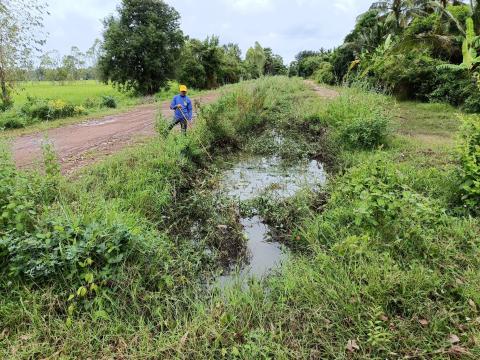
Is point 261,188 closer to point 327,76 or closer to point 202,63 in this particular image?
point 202,63

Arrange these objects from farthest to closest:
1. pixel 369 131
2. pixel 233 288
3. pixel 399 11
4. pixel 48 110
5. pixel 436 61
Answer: pixel 399 11, pixel 436 61, pixel 48 110, pixel 369 131, pixel 233 288

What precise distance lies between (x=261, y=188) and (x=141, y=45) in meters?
20.4

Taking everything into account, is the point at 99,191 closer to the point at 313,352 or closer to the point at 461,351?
the point at 313,352

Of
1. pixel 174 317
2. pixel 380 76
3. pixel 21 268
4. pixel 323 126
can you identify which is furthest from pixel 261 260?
pixel 380 76

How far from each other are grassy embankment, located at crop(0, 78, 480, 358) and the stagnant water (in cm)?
25

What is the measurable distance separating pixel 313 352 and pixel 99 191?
3730mm

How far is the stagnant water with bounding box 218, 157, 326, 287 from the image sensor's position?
3965 mm

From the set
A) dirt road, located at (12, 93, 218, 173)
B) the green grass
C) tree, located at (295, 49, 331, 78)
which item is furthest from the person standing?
tree, located at (295, 49, 331, 78)

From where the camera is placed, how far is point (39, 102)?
1254 centimetres

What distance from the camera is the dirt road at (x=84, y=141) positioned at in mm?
6699

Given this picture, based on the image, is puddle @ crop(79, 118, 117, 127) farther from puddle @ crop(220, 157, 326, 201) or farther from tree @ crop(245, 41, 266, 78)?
tree @ crop(245, 41, 266, 78)

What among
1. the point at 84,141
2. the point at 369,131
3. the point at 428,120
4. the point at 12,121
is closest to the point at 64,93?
the point at 12,121

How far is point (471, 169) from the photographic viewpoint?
4086 millimetres

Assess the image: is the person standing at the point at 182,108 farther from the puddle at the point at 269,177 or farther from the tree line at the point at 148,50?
the tree line at the point at 148,50
